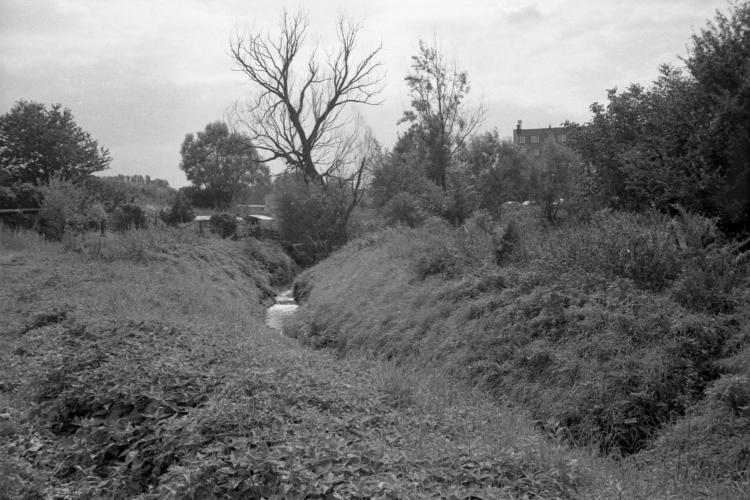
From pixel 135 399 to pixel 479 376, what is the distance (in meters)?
4.85

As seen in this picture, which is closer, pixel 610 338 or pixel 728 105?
pixel 610 338

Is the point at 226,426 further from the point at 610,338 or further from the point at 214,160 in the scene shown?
the point at 214,160

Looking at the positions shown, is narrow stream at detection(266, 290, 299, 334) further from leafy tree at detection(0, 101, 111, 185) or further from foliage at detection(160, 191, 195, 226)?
leafy tree at detection(0, 101, 111, 185)

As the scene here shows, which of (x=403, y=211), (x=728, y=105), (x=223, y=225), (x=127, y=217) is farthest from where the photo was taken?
(x=403, y=211)

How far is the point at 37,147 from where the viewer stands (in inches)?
1506

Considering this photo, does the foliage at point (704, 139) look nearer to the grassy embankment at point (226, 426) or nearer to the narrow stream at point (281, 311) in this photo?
the grassy embankment at point (226, 426)

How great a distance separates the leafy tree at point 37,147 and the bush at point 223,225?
13.9 metres

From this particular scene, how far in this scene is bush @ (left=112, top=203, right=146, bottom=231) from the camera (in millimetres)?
25094

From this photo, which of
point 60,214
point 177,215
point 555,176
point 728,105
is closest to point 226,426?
point 728,105

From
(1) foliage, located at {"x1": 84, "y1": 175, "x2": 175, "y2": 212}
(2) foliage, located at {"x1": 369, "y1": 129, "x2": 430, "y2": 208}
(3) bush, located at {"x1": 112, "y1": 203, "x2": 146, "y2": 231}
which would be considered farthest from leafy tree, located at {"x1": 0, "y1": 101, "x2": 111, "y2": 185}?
(2) foliage, located at {"x1": 369, "y1": 129, "x2": 430, "y2": 208}

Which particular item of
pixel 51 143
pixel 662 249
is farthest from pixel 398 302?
pixel 51 143

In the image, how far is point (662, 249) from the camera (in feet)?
29.5

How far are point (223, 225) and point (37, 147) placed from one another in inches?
710

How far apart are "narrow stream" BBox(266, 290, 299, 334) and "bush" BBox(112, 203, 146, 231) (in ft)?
23.1
